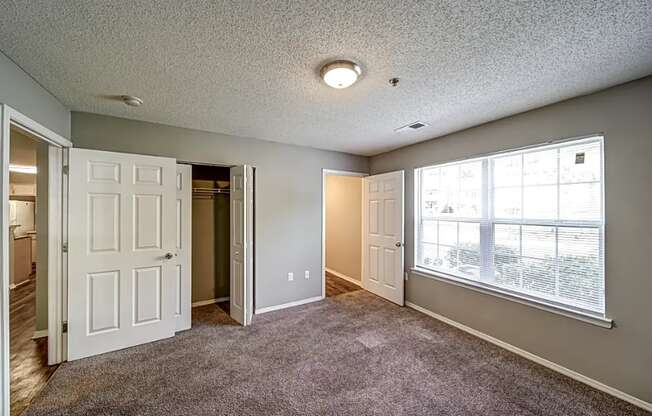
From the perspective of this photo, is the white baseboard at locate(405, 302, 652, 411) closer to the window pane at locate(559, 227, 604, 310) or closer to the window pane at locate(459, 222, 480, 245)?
the window pane at locate(559, 227, 604, 310)

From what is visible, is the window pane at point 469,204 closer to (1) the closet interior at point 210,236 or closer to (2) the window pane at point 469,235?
(2) the window pane at point 469,235

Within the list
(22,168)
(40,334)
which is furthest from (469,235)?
(22,168)

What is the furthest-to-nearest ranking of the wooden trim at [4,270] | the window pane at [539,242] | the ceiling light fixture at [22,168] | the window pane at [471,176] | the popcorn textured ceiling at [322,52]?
1. the ceiling light fixture at [22,168]
2. the window pane at [471,176]
3. the window pane at [539,242]
4. the wooden trim at [4,270]
5. the popcorn textured ceiling at [322,52]

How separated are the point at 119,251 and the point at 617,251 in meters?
4.50

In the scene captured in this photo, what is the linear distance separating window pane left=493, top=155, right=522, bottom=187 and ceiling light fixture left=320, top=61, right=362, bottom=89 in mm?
2058

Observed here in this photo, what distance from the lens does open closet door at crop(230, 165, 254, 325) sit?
10.6 ft

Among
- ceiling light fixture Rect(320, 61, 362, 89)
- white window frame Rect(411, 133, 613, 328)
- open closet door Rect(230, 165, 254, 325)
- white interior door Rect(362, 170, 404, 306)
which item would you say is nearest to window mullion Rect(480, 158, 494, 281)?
white window frame Rect(411, 133, 613, 328)

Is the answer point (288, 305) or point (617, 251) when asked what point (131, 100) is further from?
point (617, 251)

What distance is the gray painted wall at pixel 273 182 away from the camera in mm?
3059

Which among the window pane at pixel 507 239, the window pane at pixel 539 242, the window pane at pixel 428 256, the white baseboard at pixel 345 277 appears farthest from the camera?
the white baseboard at pixel 345 277

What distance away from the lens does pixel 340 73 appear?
1852 millimetres

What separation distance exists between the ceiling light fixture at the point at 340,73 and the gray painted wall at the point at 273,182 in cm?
207

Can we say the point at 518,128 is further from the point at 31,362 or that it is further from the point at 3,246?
the point at 31,362

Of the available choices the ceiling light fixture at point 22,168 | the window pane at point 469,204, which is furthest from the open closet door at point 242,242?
the ceiling light fixture at point 22,168
